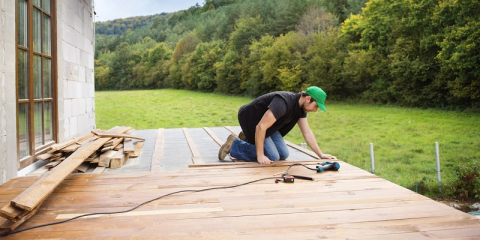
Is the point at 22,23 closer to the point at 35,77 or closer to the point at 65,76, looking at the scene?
the point at 35,77

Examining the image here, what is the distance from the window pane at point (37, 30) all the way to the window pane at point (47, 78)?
255 mm

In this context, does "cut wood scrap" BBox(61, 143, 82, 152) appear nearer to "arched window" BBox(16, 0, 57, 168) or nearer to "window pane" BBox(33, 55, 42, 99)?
"arched window" BBox(16, 0, 57, 168)

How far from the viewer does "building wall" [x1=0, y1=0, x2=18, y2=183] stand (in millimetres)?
3125

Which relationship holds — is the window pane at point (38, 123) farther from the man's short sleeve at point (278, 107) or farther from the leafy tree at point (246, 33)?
the leafy tree at point (246, 33)

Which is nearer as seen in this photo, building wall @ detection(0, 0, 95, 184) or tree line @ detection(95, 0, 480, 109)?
building wall @ detection(0, 0, 95, 184)

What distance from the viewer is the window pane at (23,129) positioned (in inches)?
144

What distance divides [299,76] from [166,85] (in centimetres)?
2108

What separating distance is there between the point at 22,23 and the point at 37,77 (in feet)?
2.20

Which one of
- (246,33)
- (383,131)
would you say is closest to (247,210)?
(383,131)

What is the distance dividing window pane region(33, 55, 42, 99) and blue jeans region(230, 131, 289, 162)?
2285mm

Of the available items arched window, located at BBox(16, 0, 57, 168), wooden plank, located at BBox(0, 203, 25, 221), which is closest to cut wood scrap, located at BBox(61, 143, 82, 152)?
arched window, located at BBox(16, 0, 57, 168)

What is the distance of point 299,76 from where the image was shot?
24141 millimetres

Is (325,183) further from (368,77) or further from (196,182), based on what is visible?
(368,77)

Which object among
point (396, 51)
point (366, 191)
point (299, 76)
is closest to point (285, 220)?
point (366, 191)
